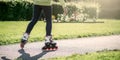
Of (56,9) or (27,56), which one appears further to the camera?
(56,9)

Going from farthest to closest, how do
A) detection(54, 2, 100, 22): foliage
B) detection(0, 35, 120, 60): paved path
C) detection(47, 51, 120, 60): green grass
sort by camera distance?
detection(54, 2, 100, 22): foliage → detection(47, 51, 120, 60): green grass → detection(0, 35, 120, 60): paved path

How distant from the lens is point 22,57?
5.91m

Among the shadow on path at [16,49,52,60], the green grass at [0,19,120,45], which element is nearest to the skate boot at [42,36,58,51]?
the shadow on path at [16,49,52,60]

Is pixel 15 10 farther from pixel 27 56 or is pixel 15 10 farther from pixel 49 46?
pixel 27 56

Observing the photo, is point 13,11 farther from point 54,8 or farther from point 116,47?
point 116,47

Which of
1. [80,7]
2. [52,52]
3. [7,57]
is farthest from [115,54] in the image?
[80,7]

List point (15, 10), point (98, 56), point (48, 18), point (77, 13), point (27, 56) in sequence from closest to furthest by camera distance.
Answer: point (27, 56) < point (98, 56) < point (48, 18) < point (15, 10) < point (77, 13)

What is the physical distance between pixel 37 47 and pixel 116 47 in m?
2.27

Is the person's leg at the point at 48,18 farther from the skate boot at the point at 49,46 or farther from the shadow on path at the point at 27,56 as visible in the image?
the shadow on path at the point at 27,56

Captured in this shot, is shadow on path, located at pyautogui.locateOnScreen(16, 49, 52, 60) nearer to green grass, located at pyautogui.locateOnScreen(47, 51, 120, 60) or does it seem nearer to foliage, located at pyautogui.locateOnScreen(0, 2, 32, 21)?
green grass, located at pyautogui.locateOnScreen(47, 51, 120, 60)

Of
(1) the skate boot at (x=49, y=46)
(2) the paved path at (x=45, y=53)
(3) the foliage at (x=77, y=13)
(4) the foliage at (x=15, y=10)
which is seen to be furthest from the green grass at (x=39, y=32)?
(3) the foliage at (x=77, y=13)

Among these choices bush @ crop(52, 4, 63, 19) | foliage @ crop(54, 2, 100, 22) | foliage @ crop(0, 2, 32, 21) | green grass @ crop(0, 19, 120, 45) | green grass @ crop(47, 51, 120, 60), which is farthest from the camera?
bush @ crop(52, 4, 63, 19)

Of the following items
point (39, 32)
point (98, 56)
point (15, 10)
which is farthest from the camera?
point (15, 10)

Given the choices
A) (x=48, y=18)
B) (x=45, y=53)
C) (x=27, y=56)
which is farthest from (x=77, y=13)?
(x=27, y=56)
